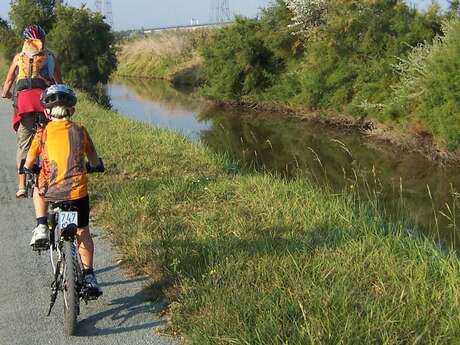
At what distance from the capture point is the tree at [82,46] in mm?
33125

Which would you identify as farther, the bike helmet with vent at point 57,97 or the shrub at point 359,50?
the shrub at point 359,50

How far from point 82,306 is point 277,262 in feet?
5.31

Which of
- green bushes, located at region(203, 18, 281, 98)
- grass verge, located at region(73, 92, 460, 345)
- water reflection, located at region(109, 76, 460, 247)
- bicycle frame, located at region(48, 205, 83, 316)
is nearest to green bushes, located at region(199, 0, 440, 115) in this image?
green bushes, located at region(203, 18, 281, 98)

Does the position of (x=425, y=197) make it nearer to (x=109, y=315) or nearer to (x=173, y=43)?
(x=109, y=315)

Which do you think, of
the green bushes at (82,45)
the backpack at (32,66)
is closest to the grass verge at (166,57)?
the green bushes at (82,45)

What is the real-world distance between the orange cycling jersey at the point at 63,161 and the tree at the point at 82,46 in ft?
98.2

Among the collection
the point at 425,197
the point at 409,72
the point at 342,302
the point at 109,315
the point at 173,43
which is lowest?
the point at 425,197

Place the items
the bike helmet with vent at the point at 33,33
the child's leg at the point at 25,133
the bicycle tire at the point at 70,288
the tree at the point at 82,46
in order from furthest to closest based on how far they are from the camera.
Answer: the tree at the point at 82,46
the child's leg at the point at 25,133
the bike helmet with vent at the point at 33,33
the bicycle tire at the point at 70,288

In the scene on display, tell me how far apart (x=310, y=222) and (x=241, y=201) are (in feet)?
4.21

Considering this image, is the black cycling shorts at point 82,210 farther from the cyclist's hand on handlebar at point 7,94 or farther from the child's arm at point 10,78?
the cyclist's hand on handlebar at point 7,94

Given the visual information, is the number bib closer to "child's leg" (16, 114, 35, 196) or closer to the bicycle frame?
the bicycle frame

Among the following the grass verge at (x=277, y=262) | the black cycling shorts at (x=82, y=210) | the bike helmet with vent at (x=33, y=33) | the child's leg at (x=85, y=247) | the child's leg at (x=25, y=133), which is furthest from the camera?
the child's leg at (x=25, y=133)

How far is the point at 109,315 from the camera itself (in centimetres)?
416

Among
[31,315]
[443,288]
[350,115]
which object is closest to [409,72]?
[350,115]
